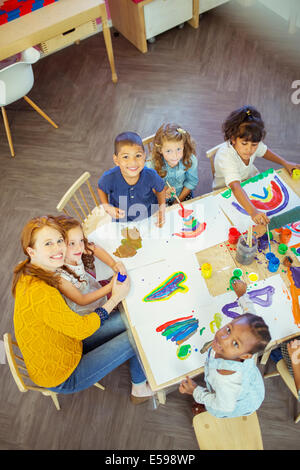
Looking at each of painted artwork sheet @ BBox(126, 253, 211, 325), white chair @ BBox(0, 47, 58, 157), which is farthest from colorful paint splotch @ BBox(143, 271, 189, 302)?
white chair @ BBox(0, 47, 58, 157)

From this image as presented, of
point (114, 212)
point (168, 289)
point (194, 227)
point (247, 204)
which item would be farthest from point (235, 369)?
point (114, 212)

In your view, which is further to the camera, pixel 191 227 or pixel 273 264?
pixel 191 227

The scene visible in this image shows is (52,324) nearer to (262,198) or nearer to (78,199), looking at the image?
(262,198)

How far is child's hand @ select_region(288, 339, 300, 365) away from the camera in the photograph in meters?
1.83

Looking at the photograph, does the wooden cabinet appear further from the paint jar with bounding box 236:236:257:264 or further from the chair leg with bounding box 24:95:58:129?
the paint jar with bounding box 236:236:257:264

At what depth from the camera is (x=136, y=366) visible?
2.18 metres

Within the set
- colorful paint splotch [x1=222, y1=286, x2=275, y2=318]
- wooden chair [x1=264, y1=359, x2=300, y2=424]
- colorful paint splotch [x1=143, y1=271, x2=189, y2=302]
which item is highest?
colorful paint splotch [x1=143, y1=271, x2=189, y2=302]

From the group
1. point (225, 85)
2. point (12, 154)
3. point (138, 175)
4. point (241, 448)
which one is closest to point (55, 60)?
point (12, 154)

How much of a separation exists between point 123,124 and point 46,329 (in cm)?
217

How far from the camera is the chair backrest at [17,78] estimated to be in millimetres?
2859

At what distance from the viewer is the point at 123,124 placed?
3.48m

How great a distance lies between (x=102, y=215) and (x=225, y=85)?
6.93ft

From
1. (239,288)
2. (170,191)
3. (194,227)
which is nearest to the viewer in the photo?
(239,288)

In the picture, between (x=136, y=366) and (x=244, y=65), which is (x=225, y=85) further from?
(x=136, y=366)
